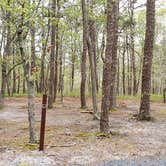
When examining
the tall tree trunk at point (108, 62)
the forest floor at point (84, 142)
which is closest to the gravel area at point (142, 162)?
the forest floor at point (84, 142)

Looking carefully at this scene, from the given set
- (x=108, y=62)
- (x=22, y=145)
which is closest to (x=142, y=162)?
(x=22, y=145)

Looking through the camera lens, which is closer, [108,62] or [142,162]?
[142,162]

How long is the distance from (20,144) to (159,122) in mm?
5628

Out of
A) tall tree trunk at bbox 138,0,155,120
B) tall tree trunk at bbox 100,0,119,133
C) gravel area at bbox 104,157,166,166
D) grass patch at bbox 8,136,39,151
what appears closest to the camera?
gravel area at bbox 104,157,166,166

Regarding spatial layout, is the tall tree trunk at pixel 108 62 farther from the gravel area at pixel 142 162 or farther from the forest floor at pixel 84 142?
the gravel area at pixel 142 162

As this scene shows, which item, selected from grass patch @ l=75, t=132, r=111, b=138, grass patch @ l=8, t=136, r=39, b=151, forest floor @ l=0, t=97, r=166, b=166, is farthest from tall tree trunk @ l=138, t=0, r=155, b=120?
grass patch @ l=8, t=136, r=39, b=151

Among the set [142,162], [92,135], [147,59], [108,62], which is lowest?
[142,162]

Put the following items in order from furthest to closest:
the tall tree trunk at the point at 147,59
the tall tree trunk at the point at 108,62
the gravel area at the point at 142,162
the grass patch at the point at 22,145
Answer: the tall tree trunk at the point at 147,59 → the tall tree trunk at the point at 108,62 → the grass patch at the point at 22,145 → the gravel area at the point at 142,162

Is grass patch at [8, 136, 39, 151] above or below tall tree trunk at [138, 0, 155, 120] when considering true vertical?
below

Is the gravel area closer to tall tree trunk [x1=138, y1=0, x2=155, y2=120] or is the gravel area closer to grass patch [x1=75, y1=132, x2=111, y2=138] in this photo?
grass patch [x1=75, y1=132, x2=111, y2=138]

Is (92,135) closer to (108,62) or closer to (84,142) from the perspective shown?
(84,142)

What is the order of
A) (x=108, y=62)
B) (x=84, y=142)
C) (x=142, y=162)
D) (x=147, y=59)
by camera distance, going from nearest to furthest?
1. (x=142, y=162)
2. (x=84, y=142)
3. (x=108, y=62)
4. (x=147, y=59)

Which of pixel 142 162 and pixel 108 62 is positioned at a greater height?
pixel 108 62

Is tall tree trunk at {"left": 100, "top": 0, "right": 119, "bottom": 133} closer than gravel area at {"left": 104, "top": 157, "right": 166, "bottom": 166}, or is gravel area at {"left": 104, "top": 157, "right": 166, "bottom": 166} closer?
gravel area at {"left": 104, "top": 157, "right": 166, "bottom": 166}
